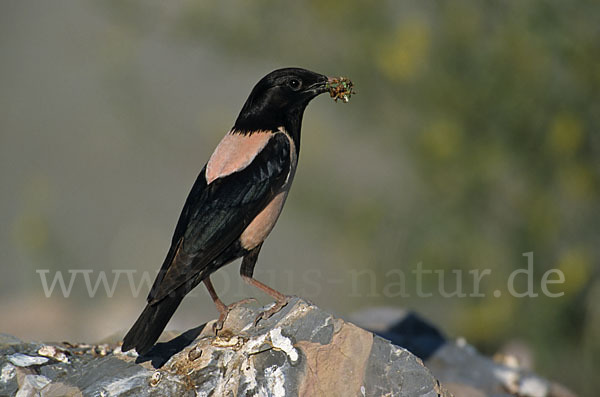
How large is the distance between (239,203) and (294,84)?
854 millimetres

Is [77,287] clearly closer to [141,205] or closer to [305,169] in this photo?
[141,205]

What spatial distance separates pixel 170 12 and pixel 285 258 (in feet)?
12.4

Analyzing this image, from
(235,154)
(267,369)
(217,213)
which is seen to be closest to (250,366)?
(267,369)

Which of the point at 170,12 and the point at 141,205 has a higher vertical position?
the point at 170,12

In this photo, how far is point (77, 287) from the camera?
9.80 m

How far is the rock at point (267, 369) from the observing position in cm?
389

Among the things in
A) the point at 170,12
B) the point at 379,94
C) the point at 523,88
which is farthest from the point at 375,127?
the point at 170,12

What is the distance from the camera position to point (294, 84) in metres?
4.93

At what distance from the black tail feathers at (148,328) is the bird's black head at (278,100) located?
123cm

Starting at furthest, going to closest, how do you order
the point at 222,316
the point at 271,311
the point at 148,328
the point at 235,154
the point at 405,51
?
the point at 405,51 → the point at 235,154 → the point at 222,316 → the point at 271,311 → the point at 148,328

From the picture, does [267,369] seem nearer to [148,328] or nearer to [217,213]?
[148,328]

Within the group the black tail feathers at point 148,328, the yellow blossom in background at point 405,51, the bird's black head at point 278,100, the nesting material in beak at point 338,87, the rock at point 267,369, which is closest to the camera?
the rock at point 267,369

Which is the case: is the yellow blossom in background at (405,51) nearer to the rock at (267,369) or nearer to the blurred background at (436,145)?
the blurred background at (436,145)

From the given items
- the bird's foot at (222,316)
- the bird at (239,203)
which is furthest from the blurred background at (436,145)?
the bird's foot at (222,316)
